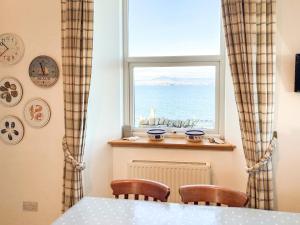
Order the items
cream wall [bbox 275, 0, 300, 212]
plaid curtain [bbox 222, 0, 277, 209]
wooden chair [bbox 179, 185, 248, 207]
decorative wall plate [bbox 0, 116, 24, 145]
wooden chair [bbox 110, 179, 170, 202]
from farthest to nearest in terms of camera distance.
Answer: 1. decorative wall plate [bbox 0, 116, 24, 145]
2. cream wall [bbox 275, 0, 300, 212]
3. plaid curtain [bbox 222, 0, 277, 209]
4. wooden chair [bbox 110, 179, 170, 202]
5. wooden chair [bbox 179, 185, 248, 207]

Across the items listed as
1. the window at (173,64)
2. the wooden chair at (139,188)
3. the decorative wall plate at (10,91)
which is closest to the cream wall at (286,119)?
the window at (173,64)

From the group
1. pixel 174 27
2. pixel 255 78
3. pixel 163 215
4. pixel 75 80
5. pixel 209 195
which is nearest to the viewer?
pixel 163 215

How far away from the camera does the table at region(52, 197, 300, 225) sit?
4.59 feet

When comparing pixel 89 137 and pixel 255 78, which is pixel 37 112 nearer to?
pixel 89 137

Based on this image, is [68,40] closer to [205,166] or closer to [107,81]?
[107,81]

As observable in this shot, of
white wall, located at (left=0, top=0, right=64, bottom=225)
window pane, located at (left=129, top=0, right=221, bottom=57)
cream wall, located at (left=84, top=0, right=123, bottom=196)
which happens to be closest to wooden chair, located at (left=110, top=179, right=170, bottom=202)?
cream wall, located at (left=84, top=0, right=123, bottom=196)

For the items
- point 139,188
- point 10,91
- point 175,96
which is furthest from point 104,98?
point 139,188

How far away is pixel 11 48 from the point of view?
251cm

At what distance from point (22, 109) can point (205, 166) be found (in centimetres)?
175

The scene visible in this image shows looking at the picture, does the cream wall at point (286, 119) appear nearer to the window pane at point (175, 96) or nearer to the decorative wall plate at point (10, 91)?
the window pane at point (175, 96)

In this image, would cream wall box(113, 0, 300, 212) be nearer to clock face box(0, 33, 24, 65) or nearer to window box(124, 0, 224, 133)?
window box(124, 0, 224, 133)

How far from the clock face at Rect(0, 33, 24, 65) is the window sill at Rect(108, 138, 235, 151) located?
116 cm

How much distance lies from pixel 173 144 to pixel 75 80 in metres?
1.06

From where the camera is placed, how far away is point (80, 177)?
7.77 feet
